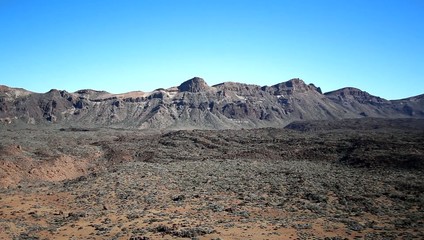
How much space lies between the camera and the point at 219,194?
1104 inches

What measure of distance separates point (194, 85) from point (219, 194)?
145 metres

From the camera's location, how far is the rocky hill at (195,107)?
13962 cm

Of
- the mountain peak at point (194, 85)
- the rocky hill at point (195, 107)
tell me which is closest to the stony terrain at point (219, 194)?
the rocky hill at point (195, 107)

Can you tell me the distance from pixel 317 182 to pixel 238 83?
503ft

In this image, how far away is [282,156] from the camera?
50844 millimetres

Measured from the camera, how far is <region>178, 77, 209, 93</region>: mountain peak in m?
170

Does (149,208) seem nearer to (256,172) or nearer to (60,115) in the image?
(256,172)

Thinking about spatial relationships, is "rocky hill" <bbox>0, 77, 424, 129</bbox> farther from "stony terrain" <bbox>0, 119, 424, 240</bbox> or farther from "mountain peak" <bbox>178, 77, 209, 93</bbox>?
"stony terrain" <bbox>0, 119, 424, 240</bbox>

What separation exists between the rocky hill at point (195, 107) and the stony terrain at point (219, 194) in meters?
91.6

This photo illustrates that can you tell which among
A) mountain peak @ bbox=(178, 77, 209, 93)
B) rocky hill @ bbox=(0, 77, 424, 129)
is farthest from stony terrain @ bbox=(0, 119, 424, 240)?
mountain peak @ bbox=(178, 77, 209, 93)

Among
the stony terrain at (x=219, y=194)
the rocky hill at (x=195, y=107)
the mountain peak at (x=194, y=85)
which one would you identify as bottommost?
the stony terrain at (x=219, y=194)

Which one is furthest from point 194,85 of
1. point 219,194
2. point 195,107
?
point 219,194

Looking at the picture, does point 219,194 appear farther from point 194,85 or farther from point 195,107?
point 194,85

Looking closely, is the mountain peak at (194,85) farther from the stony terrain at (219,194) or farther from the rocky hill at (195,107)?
the stony terrain at (219,194)
